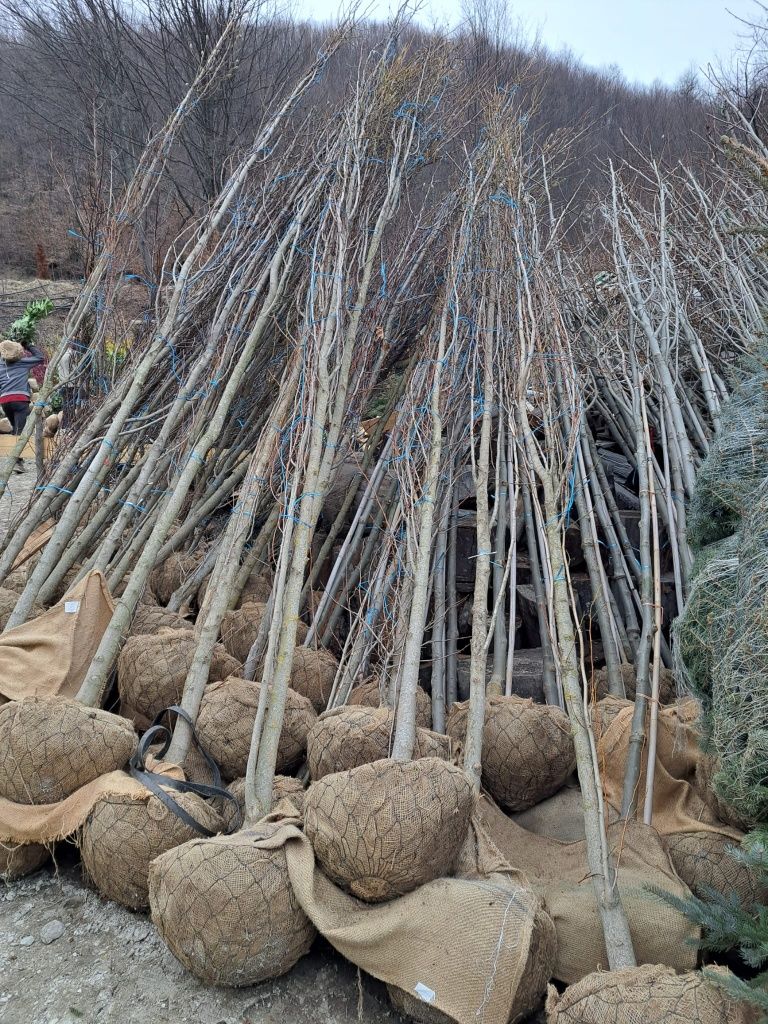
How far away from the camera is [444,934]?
7.03 feet

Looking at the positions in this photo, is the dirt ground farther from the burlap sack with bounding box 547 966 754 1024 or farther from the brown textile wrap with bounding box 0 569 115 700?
the brown textile wrap with bounding box 0 569 115 700

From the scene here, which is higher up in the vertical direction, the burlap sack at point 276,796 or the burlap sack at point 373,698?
the burlap sack at point 373,698

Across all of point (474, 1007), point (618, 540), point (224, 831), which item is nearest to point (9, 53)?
point (618, 540)

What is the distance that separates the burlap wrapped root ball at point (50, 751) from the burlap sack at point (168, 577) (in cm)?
164

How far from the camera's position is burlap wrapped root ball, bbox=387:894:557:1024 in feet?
6.89

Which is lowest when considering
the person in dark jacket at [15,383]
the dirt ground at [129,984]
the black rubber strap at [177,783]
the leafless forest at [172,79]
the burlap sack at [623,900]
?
the dirt ground at [129,984]

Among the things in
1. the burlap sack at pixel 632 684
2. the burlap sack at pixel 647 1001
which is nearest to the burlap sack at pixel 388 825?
the burlap sack at pixel 647 1001

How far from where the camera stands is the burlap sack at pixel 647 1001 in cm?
175

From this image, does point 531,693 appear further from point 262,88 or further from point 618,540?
point 262,88

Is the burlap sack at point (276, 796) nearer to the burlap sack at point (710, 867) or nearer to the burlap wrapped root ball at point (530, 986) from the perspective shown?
the burlap wrapped root ball at point (530, 986)

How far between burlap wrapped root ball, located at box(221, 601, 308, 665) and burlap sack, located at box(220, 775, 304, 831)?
97cm

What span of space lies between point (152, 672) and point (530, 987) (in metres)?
1.82

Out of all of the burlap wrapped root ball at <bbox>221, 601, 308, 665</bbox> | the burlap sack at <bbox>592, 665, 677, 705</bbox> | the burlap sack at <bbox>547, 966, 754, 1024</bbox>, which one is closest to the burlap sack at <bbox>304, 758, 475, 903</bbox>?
the burlap sack at <bbox>547, 966, 754, 1024</bbox>

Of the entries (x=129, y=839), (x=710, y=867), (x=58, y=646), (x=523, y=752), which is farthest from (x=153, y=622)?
(x=710, y=867)
